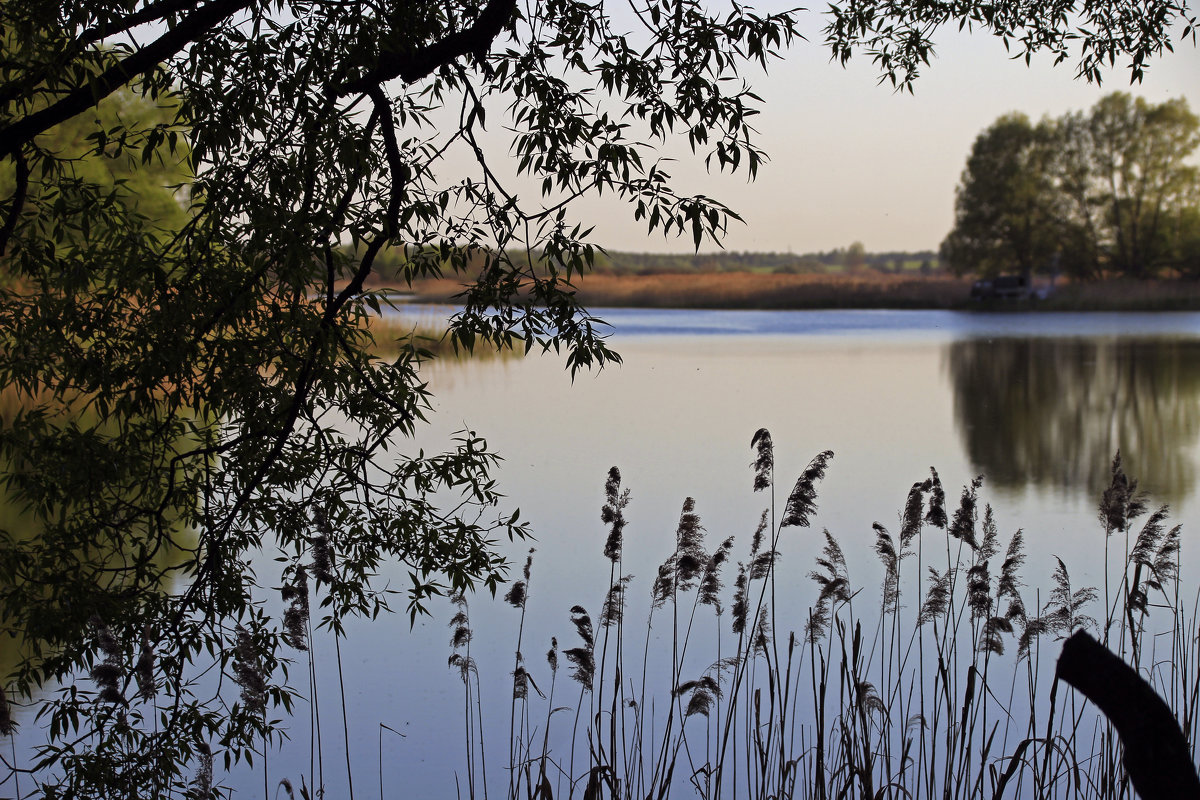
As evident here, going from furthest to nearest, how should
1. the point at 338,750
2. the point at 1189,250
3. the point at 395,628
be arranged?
the point at 1189,250, the point at 395,628, the point at 338,750

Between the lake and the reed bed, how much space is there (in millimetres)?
204

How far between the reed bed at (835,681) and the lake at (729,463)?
20cm

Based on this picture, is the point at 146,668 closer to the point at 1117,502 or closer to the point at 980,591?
the point at 980,591

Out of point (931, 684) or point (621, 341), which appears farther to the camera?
point (621, 341)

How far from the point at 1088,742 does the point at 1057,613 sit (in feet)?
4.19

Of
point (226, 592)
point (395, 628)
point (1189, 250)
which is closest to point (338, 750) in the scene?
point (395, 628)

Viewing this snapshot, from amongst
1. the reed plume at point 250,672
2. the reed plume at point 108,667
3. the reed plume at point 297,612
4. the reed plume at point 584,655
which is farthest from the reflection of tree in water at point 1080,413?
the reed plume at point 108,667

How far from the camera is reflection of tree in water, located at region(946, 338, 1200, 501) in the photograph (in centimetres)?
958

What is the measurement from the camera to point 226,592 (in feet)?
9.77

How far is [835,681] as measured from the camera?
457cm

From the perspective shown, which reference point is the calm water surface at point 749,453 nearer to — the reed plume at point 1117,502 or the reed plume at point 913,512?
the reed plume at point 913,512

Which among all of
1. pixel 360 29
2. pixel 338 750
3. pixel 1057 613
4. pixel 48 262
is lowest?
pixel 338 750

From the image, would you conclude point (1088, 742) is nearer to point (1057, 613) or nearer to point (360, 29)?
point (1057, 613)

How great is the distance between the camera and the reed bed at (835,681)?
2.97 meters
